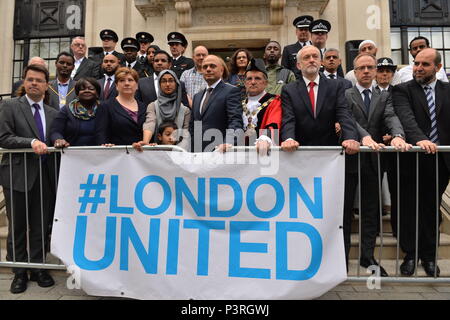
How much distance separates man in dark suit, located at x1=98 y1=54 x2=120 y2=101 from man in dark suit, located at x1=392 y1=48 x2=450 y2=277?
12.0ft

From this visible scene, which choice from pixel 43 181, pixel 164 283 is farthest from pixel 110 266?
pixel 43 181

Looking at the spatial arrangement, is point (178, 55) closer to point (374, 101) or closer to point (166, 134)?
point (166, 134)

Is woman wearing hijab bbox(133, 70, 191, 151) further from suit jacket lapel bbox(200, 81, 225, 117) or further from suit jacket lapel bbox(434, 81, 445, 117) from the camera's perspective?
suit jacket lapel bbox(434, 81, 445, 117)

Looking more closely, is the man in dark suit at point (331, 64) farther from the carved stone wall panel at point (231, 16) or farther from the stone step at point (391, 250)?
the carved stone wall panel at point (231, 16)

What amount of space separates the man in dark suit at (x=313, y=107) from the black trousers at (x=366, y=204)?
485 mm

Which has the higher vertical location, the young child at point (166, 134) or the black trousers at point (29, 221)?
→ the young child at point (166, 134)

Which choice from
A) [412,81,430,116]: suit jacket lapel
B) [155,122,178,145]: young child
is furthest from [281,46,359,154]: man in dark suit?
[155,122,178,145]: young child

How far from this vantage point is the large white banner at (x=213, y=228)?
2.87 metres

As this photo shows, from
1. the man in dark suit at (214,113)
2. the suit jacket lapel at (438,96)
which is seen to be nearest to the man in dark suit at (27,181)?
the man in dark suit at (214,113)

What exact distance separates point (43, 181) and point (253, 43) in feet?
25.8

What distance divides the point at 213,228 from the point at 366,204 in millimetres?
1786

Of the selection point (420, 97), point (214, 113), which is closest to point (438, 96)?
point (420, 97)

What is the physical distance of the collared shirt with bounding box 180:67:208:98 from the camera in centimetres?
486

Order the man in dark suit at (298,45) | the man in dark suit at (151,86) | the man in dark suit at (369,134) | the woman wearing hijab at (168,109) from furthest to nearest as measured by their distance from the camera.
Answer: the man in dark suit at (298,45), the man in dark suit at (151,86), the woman wearing hijab at (168,109), the man in dark suit at (369,134)
